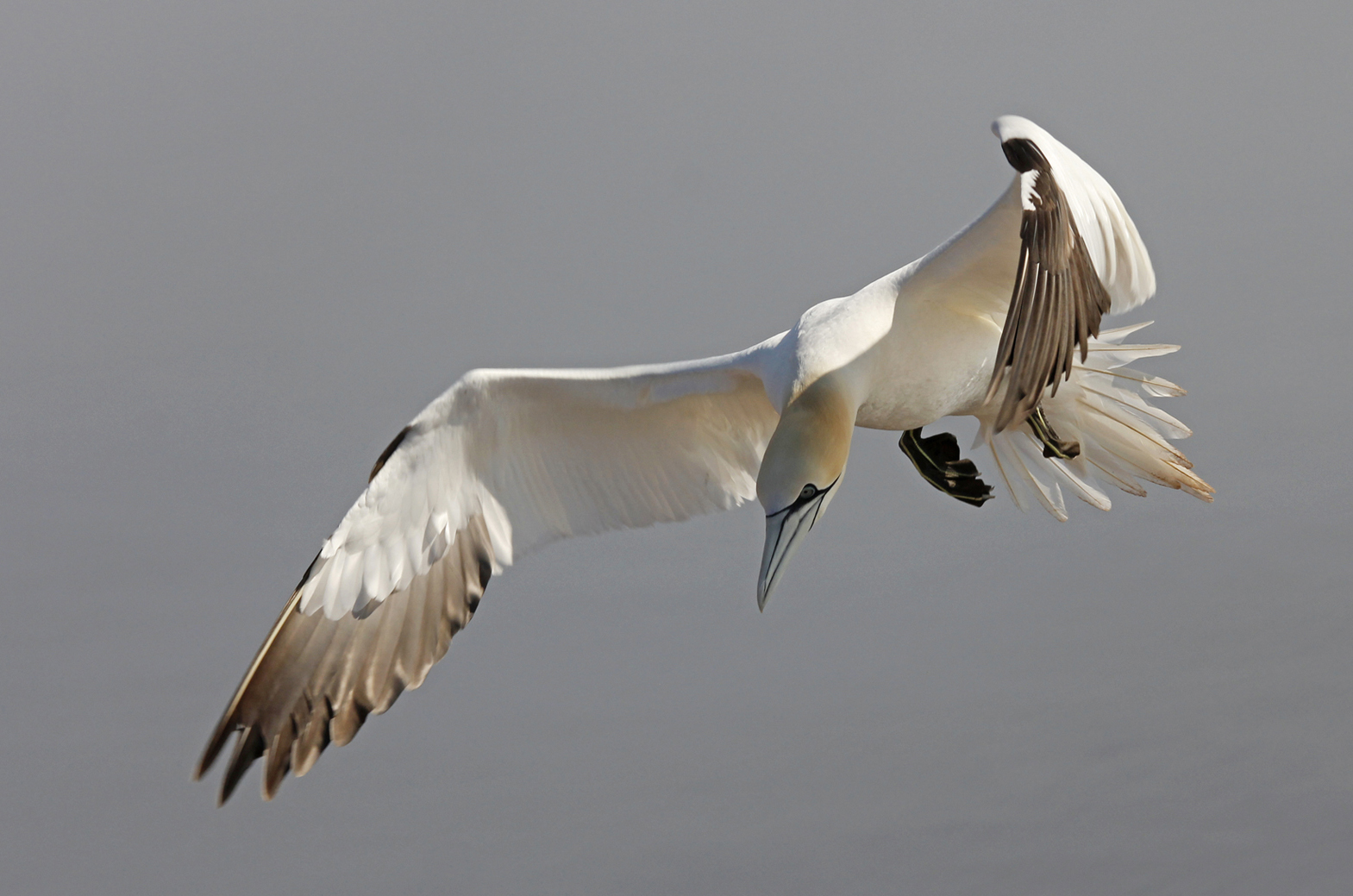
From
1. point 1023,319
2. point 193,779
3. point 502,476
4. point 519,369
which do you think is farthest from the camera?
point 502,476

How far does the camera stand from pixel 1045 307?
373 cm

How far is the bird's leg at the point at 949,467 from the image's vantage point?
6.04 metres

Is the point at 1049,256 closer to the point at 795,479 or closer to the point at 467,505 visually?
the point at 795,479

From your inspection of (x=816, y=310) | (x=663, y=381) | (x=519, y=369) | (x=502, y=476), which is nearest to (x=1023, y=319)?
(x=816, y=310)

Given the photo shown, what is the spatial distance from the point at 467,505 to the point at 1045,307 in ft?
8.95

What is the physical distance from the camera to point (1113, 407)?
18.7 feet

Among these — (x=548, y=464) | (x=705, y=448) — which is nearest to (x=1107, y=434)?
(x=705, y=448)

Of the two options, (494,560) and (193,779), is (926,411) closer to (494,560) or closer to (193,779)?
(494,560)

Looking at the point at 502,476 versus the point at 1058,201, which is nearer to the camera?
the point at 1058,201

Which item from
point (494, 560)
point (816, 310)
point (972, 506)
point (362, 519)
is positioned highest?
point (816, 310)

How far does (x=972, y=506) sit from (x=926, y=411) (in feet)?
3.41

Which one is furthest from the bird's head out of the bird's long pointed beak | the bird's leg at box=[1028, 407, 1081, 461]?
the bird's leg at box=[1028, 407, 1081, 461]

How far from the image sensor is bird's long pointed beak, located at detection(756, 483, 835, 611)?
430 cm

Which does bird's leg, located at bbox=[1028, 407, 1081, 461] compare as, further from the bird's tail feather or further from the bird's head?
the bird's head
